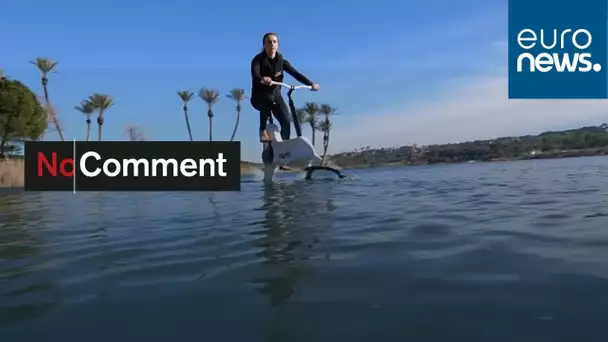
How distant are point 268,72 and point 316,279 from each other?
389 inches

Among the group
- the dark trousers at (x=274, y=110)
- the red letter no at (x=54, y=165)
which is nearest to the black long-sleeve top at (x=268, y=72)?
Answer: the dark trousers at (x=274, y=110)

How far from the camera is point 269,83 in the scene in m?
12.0

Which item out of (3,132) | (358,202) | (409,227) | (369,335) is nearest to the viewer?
(369,335)

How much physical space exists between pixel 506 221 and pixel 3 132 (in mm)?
41426

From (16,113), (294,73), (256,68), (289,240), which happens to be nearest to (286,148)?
(294,73)

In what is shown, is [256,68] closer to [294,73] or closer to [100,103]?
[294,73]

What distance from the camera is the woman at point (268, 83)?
12.1 metres

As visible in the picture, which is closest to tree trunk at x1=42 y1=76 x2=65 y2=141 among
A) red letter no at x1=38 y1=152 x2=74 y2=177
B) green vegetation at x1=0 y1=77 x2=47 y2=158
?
green vegetation at x1=0 y1=77 x2=47 y2=158

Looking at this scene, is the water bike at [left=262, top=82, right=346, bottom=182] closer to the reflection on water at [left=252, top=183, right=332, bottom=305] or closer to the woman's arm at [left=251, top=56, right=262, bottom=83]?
the woman's arm at [left=251, top=56, right=262, bottom=83]

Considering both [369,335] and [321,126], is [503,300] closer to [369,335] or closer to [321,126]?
[369,335]

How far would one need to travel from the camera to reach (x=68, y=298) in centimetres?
277

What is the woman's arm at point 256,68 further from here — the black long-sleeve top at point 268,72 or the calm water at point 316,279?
the calm water at point 316,279

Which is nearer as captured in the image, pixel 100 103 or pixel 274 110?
pixel 274 110

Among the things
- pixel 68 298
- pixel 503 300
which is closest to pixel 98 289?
pixel 68 298
